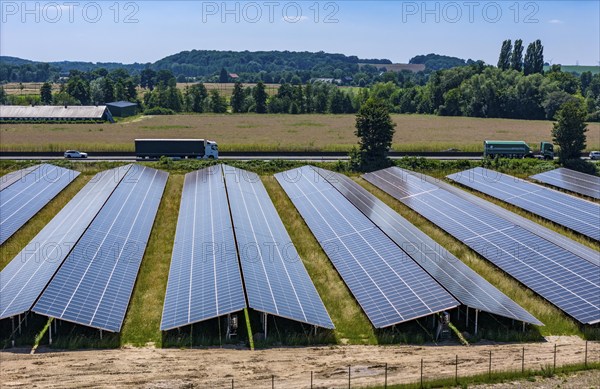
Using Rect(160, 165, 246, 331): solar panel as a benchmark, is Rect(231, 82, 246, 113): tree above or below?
above

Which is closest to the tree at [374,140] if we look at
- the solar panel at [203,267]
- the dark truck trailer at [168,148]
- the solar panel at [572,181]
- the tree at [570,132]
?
the solar panel at [572,181]

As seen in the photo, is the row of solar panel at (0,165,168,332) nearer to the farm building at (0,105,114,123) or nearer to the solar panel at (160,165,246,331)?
the solar panel at (160,165,246,331)

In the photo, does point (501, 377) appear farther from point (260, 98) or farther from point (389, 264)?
point (260, 98)

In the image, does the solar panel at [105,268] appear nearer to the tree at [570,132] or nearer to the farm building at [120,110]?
the tree at [570,132]

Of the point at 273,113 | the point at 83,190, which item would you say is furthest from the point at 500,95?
the point at 83,190

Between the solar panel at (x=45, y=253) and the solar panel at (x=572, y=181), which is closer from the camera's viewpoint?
the solar panel at (x=45, y=253)

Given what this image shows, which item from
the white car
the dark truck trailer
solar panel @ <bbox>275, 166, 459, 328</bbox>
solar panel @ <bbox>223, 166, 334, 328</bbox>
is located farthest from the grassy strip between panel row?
the white car

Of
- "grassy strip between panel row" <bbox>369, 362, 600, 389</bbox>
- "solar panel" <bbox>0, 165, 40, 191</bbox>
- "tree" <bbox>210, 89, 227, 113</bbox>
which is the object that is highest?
"tree" <bbox>210, 89, 227, 113</bbox>
